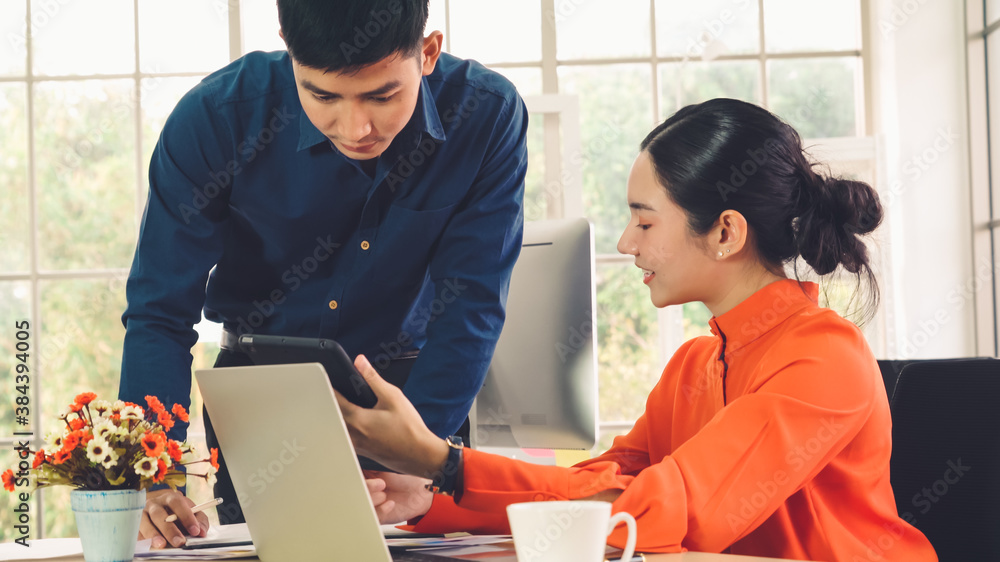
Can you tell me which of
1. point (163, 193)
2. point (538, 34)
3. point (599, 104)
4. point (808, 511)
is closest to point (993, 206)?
point (599, 104)

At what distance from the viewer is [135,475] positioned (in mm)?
817

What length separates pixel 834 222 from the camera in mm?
1273

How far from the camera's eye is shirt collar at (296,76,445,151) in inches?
52.7

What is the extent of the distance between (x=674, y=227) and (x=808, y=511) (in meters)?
0.43

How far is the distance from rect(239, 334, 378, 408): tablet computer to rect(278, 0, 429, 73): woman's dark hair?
0.40m

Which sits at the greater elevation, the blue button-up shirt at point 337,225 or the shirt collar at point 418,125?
the shirt collar at point 418,125

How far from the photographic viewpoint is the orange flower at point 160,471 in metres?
0.81

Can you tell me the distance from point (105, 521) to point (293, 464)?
0.22 meters

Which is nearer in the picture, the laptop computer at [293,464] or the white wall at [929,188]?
the laptop computer at [293,464]

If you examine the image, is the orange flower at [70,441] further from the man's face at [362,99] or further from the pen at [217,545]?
the man's face at [362,99]
